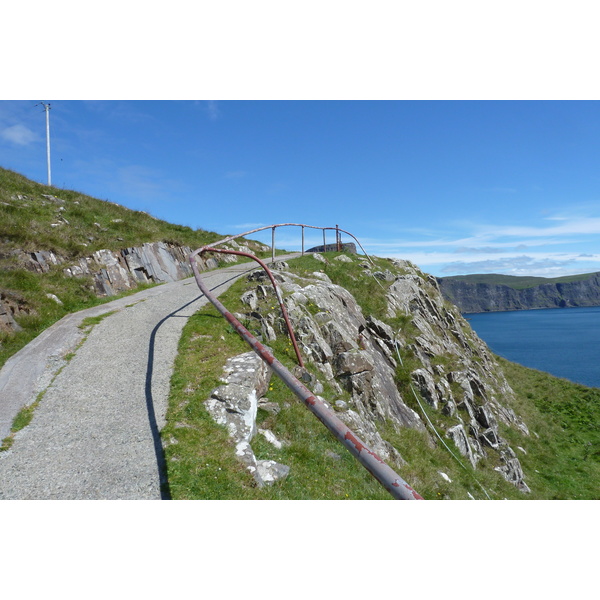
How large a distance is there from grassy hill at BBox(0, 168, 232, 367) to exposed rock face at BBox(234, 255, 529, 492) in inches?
313

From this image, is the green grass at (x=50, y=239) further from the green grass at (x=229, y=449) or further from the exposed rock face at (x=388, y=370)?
the exposed rock face at (x=388, y=370)

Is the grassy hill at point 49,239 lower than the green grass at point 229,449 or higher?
higher

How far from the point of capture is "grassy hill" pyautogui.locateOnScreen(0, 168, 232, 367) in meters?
13.0

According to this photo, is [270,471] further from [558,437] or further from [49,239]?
[558,437]

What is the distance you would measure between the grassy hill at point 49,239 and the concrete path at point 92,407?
1.03m

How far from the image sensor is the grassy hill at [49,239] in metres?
13.0

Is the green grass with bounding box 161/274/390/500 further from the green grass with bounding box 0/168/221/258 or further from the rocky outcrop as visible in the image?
the green grass with bounding box 0/168/221/258

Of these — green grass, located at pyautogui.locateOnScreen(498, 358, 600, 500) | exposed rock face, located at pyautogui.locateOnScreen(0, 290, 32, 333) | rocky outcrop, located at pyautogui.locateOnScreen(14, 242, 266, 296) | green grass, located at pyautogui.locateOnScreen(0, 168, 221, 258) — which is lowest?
green grass, located at pyautogui.locateOnScreen(498, 358, 600, 500)

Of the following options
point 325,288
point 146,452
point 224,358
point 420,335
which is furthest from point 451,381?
point 146,452

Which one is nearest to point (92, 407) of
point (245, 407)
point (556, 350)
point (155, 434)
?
point (155, 434)

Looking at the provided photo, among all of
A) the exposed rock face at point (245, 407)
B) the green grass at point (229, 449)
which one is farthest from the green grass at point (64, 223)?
the exposed rock face at point (245, 407)

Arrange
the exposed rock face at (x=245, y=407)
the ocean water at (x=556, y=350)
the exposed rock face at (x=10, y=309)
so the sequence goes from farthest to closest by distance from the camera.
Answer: the ocean water at (x=556, y=350)
the exposed rock face at (x=10, y=309)
the exposed rock face at (x=245, y=407)

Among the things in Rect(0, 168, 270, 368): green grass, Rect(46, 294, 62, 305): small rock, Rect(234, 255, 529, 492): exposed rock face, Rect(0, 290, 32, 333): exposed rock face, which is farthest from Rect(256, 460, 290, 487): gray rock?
Rect(46, 294, 62, 305): small rock

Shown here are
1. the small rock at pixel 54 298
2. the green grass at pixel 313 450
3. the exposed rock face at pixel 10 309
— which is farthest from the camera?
the small rock at pixel 54 298
